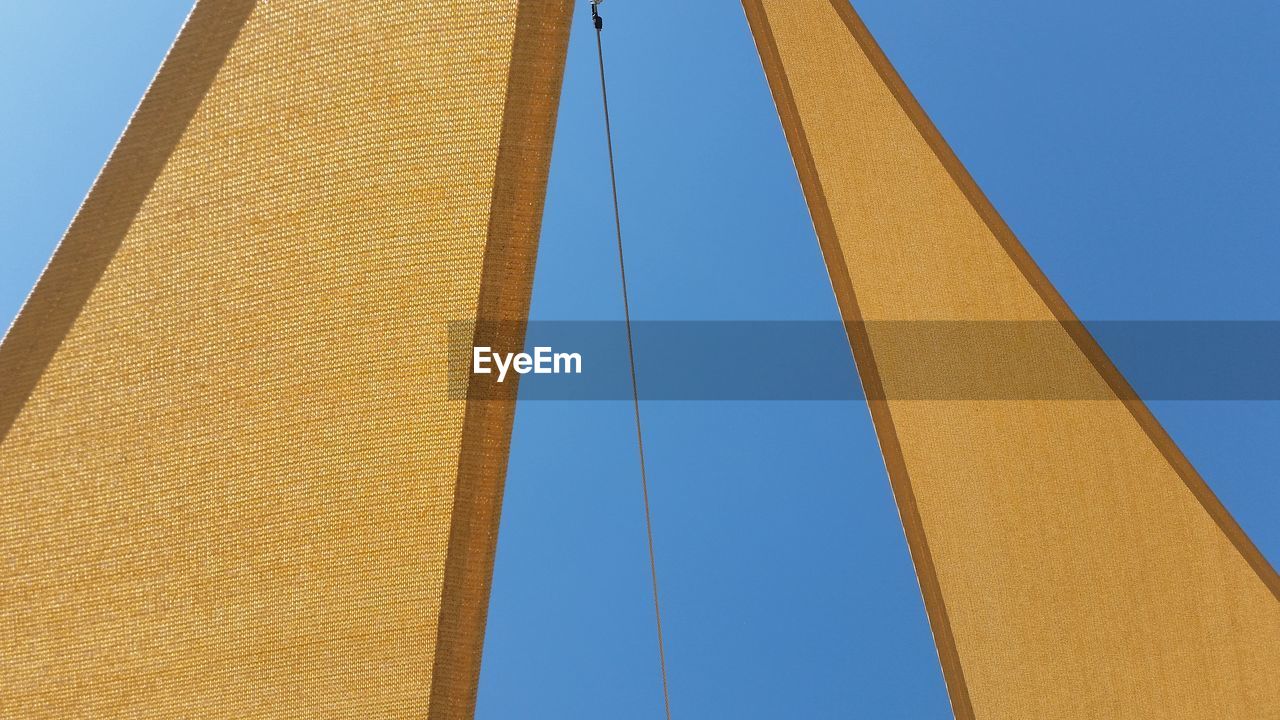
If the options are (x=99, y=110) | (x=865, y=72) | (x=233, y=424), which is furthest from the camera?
(x=99, y=110)

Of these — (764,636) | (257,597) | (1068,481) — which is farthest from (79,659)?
(764,636)

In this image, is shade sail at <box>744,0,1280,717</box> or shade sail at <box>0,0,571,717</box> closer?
shade sail at <box>0,0,571,717</box>

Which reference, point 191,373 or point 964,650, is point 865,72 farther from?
point 191,373

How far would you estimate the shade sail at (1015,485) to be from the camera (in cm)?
280

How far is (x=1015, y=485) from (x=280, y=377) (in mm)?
1787

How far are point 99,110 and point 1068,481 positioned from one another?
4.88 metres

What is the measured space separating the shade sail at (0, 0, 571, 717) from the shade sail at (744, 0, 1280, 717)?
115 centimetres

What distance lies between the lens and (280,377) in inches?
76.3

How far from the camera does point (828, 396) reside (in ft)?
19.7

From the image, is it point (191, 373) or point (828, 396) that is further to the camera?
point (828, 396)

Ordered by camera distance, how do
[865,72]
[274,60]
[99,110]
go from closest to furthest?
[274,60], [865,72], [99,110]

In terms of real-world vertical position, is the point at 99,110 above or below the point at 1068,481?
above

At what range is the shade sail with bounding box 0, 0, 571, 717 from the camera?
5.95ft

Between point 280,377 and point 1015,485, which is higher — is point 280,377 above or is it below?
below
